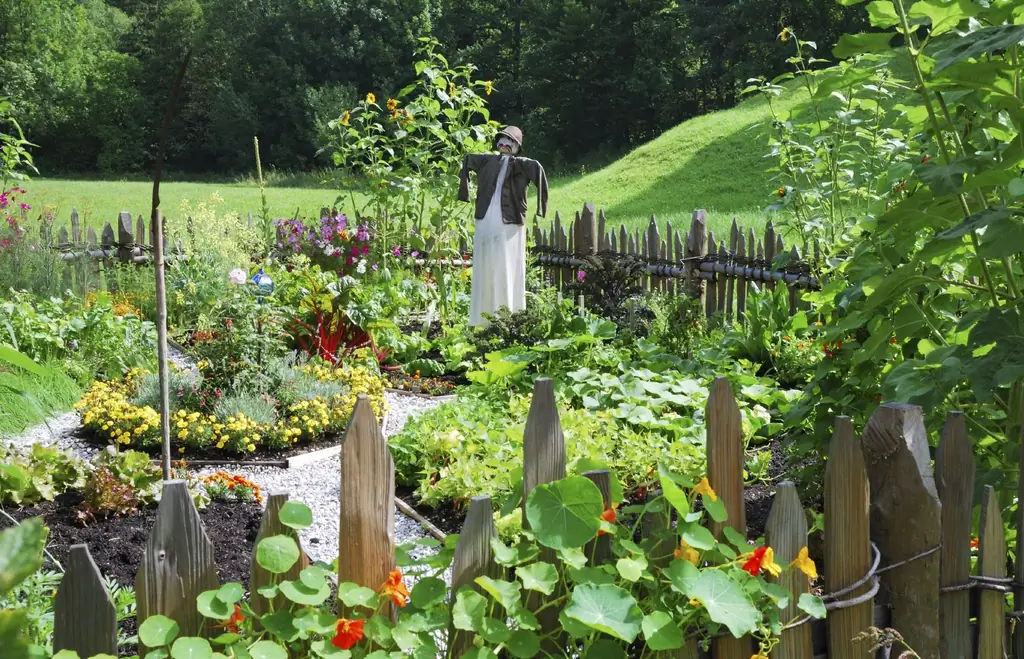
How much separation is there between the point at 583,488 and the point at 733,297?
628 centimetres

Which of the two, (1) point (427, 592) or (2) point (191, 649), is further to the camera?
(1) point (427, 592)

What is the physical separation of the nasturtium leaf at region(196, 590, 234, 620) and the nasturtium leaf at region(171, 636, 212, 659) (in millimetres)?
42

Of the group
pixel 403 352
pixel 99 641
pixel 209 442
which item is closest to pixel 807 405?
pixel 99 641

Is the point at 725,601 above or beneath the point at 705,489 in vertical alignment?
beneath

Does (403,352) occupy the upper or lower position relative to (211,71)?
lower

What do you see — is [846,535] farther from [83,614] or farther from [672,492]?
[83,614]

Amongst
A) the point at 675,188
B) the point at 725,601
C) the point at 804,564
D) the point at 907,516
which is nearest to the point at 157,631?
the point at 725,601

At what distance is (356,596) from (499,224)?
6109 millimetres

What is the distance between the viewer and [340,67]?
4038 cm

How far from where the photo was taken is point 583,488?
1517mm

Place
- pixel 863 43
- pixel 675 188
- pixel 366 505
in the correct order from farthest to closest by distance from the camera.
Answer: pixel 675 188
pixel 863 43
pixel 366 505

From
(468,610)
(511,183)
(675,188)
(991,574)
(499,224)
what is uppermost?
(675,188)

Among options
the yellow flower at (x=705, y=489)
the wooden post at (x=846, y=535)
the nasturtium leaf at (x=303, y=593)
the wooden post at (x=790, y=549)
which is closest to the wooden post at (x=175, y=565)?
the nasturtium leaf at (x=303, y=593)

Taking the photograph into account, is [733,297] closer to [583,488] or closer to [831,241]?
[831,241]
